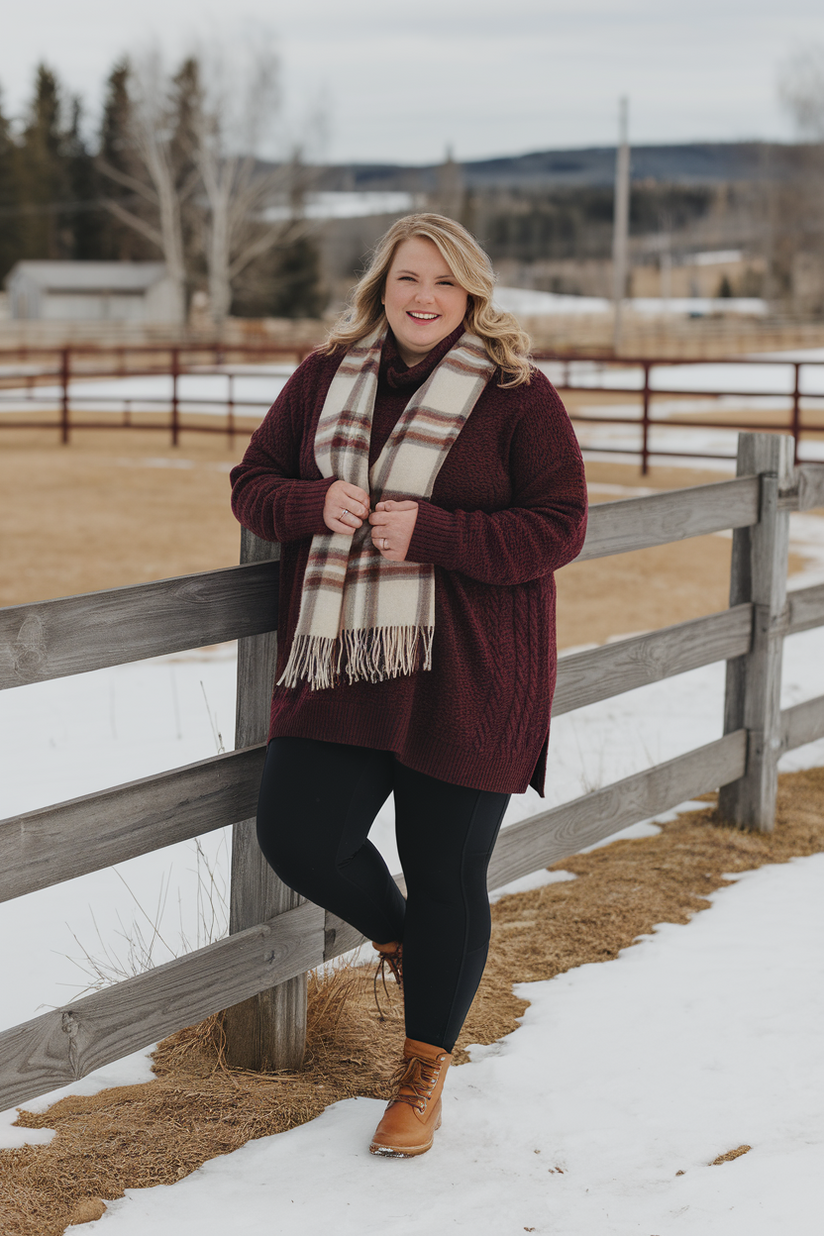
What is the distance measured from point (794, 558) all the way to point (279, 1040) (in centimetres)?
649

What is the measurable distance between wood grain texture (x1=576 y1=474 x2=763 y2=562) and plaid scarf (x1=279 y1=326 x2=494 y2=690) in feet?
2.77

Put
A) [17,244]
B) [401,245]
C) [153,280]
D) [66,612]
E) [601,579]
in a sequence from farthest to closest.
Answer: [17,244]
[153,280]
[601,579]
[401,245]
[66,612]

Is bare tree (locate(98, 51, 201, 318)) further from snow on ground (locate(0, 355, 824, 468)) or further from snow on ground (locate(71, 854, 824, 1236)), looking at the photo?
snow on ground (locate(71, 854, 824, 1236))

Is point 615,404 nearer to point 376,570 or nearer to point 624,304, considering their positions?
point 376,570

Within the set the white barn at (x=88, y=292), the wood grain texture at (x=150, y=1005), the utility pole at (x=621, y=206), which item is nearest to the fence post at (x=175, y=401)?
the wood grain texture at (x=150, y=1005)

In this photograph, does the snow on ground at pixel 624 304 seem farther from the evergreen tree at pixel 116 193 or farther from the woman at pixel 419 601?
the woman at pixel 419 601

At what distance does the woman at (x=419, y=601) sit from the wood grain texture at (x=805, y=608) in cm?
179

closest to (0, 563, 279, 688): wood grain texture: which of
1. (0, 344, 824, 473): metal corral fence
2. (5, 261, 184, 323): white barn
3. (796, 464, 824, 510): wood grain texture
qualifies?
(796, 464, 824, 510): wood grain texture

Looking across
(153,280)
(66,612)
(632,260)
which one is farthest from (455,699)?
(632,260)

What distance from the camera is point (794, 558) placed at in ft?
27.1

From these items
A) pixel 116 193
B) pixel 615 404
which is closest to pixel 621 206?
pixel 615 404

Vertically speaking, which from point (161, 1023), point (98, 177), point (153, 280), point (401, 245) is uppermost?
point (98, 177)

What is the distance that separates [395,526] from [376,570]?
0.09m

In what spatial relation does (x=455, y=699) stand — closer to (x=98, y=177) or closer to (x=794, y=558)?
(x=794, y=558)
